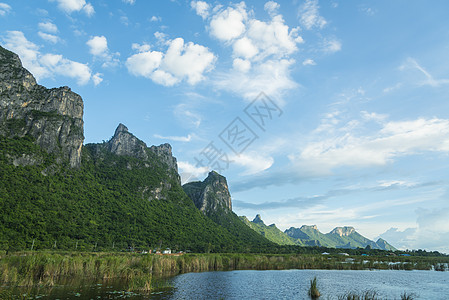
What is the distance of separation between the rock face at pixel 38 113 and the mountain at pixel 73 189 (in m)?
0.34

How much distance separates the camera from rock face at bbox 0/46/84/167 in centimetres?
10650

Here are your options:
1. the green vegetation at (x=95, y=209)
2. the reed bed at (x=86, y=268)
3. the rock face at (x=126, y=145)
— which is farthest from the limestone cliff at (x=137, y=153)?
the reed bed at (x=86, y=268)

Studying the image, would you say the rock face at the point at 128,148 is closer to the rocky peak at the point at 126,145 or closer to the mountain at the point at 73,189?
the rocky peak at the point at 126,145

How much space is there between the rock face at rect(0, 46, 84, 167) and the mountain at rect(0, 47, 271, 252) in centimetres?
34

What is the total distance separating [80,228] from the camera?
287ft

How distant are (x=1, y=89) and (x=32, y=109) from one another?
42.3 ft

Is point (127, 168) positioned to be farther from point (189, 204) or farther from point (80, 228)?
point (80, 228)

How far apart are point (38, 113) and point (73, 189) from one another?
39229mm

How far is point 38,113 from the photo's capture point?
116562mm

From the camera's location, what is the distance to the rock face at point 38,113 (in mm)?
106500

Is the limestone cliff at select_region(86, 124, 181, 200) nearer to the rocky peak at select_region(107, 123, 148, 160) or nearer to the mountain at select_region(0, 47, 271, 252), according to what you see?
the rocky peak at select_region(107, 123, 148, 160)

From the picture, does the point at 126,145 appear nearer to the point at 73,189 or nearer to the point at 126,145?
the point at 126,145

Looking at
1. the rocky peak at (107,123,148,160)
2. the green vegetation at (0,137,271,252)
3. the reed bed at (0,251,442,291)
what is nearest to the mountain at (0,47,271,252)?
the green vegetation at (0,137,271,252)

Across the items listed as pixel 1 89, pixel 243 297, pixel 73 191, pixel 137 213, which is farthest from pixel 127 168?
pixel 243 297
